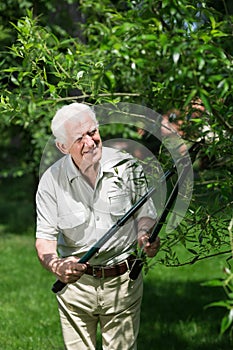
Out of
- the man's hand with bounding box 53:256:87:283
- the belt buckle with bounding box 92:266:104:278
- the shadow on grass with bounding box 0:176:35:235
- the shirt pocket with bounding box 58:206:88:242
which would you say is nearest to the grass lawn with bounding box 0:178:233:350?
the belt buckle with bounding box 92:266:104:278

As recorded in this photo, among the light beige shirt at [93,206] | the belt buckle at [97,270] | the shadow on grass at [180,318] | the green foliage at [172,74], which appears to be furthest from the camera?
the shadow on grass at [180,318]

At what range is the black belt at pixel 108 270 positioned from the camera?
11.3ft

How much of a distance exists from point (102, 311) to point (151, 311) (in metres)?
2.89

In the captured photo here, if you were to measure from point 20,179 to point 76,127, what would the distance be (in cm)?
1469

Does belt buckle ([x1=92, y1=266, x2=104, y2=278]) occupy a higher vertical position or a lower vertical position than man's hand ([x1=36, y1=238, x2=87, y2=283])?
lower

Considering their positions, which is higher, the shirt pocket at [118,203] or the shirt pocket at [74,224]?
the shirt pocket at [118,203]

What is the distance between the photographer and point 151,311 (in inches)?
250

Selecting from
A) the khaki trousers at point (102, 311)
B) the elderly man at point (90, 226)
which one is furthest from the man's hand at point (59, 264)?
→ the khaki trousers at point (102, 311)

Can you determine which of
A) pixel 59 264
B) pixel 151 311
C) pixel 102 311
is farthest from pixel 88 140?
pixel 151 311

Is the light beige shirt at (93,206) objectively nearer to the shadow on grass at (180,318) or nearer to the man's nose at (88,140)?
the man's nose at (88,140)

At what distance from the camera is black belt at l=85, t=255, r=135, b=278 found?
3459 mm

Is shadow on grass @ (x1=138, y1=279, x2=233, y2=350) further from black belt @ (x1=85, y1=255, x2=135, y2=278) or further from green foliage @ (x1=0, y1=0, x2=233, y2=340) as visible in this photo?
black belt @ (x1=85, y1=255, x2=135, y2=278)

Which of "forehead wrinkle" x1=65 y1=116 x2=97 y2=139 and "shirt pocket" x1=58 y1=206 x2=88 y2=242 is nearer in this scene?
"forehead wrinkle" x1=65 y1=116 x2=97 y2=139

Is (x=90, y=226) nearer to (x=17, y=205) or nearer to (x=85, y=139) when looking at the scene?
(x=85, y=139)
